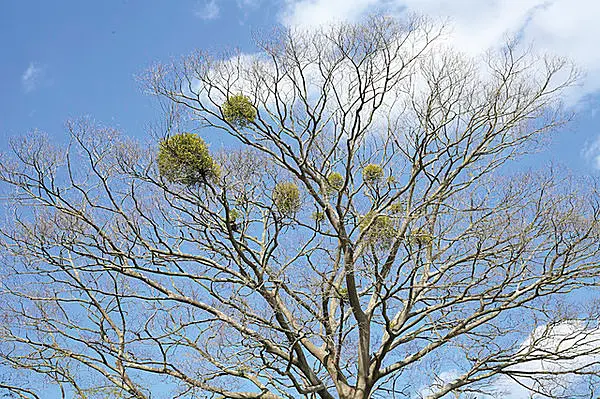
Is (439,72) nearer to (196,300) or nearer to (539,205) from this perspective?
(539,205)

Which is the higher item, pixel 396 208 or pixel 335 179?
pixel 335 179

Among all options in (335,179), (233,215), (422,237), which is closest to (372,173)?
(335,179)

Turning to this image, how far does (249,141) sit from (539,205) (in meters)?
3.89

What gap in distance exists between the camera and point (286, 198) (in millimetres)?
8562

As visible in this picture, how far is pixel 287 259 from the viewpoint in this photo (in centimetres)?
877

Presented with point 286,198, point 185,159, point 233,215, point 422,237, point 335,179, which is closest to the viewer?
point 185,159

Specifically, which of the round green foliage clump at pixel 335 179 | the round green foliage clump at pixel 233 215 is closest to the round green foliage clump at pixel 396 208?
the round green foliage clump at pixel 335 179

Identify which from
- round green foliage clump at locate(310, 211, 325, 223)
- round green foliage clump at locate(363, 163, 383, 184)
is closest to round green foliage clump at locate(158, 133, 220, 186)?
round green foliage clump at locate(310, 211, 325, 223)

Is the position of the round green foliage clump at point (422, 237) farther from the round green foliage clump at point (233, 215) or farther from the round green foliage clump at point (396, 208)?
the round green foliage clump at point (233, 215)

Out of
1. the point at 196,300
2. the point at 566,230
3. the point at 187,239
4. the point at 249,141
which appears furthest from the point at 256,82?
the point at 566,230

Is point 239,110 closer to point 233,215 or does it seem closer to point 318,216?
point 233,215

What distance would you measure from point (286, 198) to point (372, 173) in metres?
1.46

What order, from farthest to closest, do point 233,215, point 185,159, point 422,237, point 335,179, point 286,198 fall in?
point 335,179 → point 233,215 → point 422,237 → point 286,198 → point 185,159

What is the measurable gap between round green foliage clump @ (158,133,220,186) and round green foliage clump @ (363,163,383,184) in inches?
90.3
